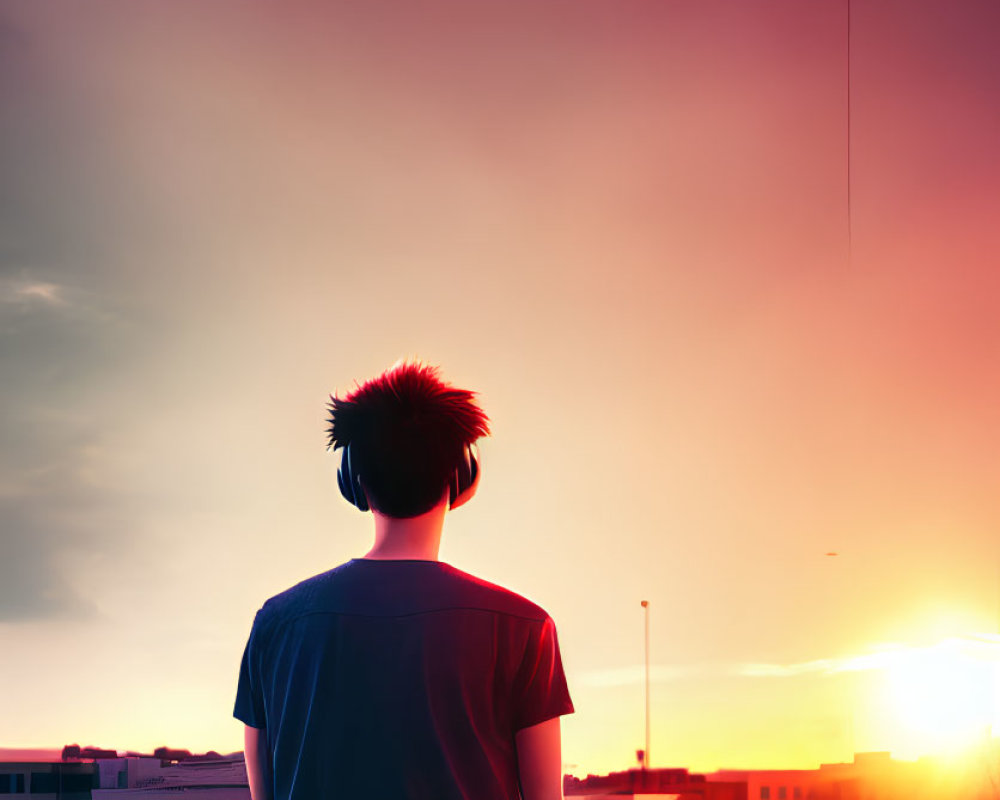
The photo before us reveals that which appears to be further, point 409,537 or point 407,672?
point 409,537

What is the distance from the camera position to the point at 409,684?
1.17 m

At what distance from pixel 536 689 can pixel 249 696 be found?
16.1 inches

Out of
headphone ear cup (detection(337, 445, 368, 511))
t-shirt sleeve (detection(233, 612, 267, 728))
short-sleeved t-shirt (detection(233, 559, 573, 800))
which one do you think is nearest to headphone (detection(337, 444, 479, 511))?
headphone ear cup (detection(337, 445, 368, 511))

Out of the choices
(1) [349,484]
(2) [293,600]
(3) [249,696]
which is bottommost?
(3) [249,696]

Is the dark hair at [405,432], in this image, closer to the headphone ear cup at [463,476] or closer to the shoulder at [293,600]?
the headphone ear cup at [463,476]

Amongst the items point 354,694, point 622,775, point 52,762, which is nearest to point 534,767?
point 354,694

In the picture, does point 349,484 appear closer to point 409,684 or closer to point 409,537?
point 409,537

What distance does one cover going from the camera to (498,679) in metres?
1.20

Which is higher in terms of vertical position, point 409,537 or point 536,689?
point 409,537

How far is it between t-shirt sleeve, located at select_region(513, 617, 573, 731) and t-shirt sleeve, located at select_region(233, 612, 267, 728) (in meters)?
0.36

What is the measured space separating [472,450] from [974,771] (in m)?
28.6

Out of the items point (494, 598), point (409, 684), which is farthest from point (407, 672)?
point (494, 598)

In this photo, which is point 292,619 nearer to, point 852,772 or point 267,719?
point 267,719

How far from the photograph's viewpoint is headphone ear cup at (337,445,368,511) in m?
1.34
